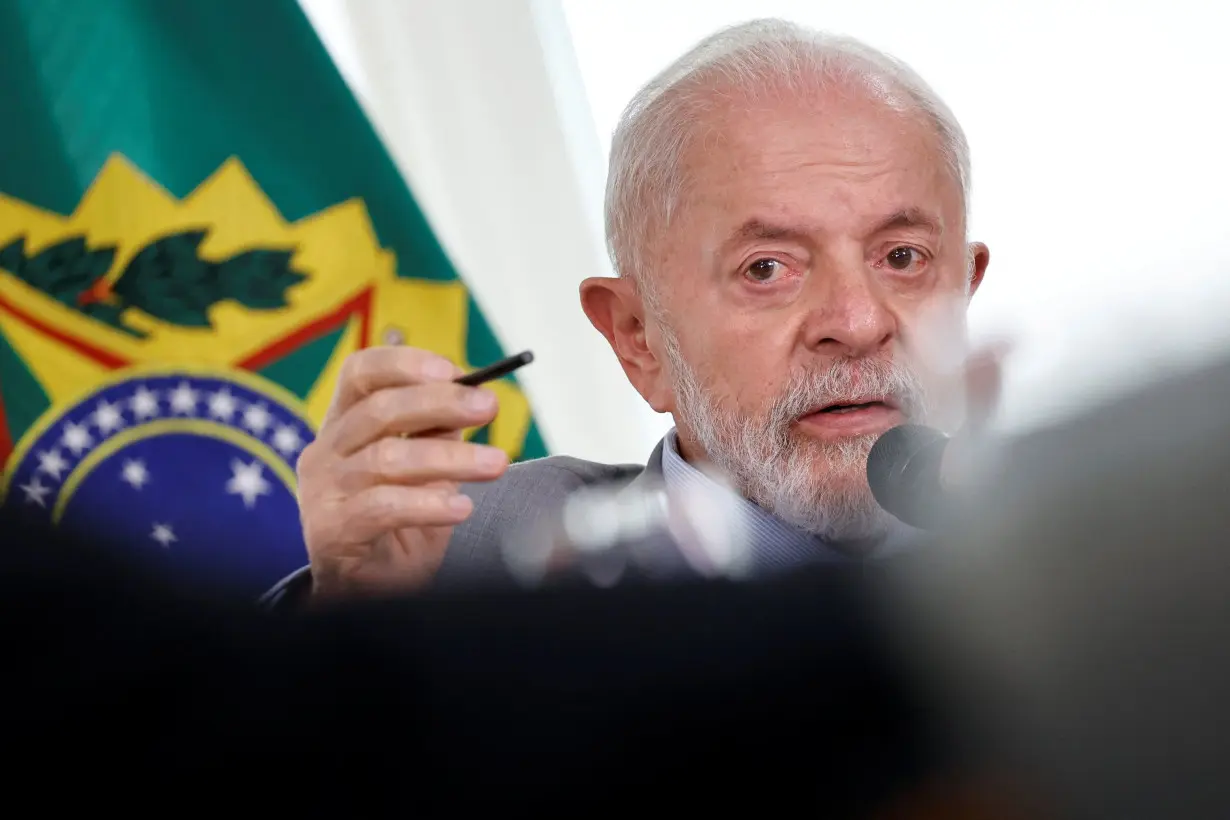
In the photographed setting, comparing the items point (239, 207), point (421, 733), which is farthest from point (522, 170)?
point (421, 733)

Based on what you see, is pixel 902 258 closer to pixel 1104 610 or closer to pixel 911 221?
pixel 911 221

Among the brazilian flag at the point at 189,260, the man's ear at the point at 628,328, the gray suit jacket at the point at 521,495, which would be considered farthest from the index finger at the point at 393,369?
the brazilian flag at the point at 189,260

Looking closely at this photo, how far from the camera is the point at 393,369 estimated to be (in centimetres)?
101

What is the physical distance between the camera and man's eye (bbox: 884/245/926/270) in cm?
128

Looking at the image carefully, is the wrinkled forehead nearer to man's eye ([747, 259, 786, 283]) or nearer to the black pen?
man's eye ([747, 259, 786, 283])

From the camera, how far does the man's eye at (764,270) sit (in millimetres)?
1281

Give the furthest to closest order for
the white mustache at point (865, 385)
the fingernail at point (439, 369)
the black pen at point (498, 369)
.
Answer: the white mustache at point (865, 385) → the fingernail at point (439, 369) → the black pen at point (498, 369)

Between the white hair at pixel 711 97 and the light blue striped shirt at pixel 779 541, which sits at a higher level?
the white hair at pixel 711 97

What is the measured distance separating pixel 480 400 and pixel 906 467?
0.34m

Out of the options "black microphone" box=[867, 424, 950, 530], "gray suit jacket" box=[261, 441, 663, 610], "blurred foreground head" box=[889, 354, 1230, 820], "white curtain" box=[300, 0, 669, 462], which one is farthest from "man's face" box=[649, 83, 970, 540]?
"blurred foreground head" box=[889, 354, 1230, 820]

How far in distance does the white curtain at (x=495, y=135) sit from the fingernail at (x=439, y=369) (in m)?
1.04

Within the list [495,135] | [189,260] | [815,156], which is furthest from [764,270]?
[189,260]

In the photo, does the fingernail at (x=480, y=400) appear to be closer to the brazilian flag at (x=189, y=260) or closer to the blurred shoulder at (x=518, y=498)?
the blurred shoulder at (x=518, y=498)

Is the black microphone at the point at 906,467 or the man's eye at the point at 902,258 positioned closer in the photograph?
the black microphone at the point at 906,467
